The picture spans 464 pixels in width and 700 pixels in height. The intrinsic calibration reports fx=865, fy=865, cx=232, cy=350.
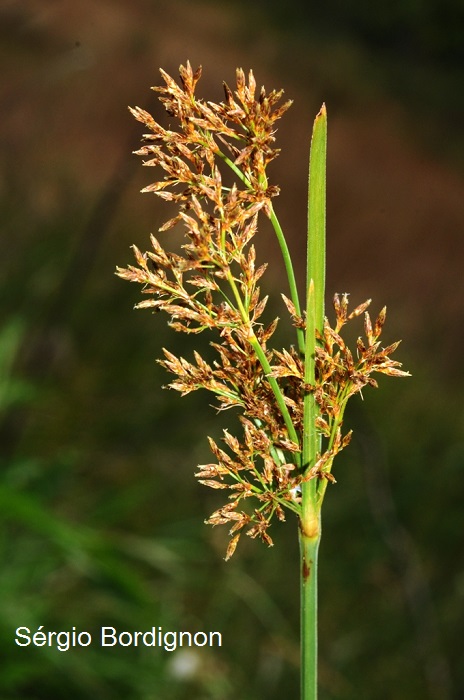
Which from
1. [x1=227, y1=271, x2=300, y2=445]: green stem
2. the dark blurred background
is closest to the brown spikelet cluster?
[x1=227, y1=271, x2=300, y2=445]: green stem

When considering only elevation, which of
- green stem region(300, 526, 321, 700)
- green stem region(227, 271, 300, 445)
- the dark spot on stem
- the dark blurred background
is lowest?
green stem region(300, 526, 321, 700)

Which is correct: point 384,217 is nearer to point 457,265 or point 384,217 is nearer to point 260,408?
point 457,265

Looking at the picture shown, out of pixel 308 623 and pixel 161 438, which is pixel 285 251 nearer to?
pixel 308 623

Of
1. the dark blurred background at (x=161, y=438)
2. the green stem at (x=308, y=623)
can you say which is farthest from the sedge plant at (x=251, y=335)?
the dark blurred background at (x=161, y=438)

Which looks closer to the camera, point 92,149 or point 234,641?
point 234,641

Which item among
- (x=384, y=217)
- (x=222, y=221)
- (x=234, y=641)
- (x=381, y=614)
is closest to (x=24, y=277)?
(x=234, y=641)

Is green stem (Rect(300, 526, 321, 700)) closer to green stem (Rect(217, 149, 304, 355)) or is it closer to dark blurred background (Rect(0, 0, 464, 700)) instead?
green stem (Rect(217, 149, 304, 355))

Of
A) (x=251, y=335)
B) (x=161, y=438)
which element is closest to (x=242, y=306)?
(x=251, y=335)
